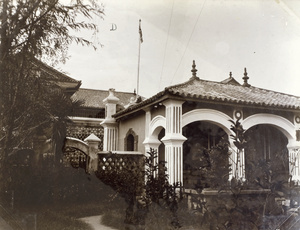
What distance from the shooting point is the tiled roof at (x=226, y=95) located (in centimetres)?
708

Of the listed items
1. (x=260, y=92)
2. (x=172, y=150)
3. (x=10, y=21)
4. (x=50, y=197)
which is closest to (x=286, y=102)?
(x=260, y=92)

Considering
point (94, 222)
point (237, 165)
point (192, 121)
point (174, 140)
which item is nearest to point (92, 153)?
point (174, 140)

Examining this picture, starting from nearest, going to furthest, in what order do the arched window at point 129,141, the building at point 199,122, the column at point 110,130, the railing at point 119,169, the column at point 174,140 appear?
1. the railing at point 119,169
2. the column at point 174,140
3. the building at point 199,122
4. the arched window at point 129,141
5. the column at point 110,130

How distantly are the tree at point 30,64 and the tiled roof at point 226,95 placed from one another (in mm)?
3018

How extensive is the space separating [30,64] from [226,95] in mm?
5445

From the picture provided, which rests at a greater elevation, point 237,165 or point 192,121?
point 192,121

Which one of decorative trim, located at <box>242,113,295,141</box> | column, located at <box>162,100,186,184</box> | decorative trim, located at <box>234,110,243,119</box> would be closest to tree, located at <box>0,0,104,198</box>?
column, located at <box>162,100,186,184</box>

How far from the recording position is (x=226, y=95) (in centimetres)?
784

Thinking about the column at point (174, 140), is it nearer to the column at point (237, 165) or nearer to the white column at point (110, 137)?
the column at point (237, 165)

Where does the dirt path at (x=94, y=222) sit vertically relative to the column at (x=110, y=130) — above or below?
below

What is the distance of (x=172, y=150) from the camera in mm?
6883

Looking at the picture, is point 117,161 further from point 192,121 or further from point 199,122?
point 199,122

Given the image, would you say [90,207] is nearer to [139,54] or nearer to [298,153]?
[139,54]

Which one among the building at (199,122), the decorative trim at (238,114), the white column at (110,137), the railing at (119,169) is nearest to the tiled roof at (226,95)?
the building at (199,122)
